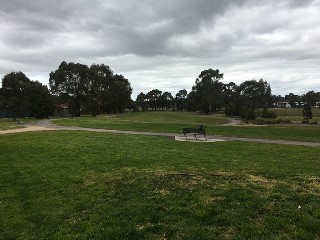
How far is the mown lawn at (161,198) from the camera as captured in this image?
5527mm

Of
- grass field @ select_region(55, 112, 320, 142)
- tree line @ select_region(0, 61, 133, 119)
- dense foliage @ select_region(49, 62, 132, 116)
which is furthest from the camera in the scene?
dense foliage @ select_region(49, 62, 132, 116)

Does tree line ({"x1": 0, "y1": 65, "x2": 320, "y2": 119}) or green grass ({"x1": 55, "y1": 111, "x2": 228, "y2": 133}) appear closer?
green grass ({"x1": 55, "y1": 111, "x2": 228, "y2": 133})

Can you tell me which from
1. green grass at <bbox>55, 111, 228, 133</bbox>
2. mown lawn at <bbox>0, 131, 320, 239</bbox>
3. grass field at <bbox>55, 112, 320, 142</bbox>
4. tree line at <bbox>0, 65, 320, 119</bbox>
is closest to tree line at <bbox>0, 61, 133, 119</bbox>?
tree line at <bbox>0, 65, 320, 119</bbox>

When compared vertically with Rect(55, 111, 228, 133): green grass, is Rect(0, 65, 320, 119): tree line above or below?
above

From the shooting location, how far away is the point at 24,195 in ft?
26.3

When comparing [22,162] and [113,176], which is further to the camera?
[22,162]

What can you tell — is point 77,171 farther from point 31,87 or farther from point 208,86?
point 208,86

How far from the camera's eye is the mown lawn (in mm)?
5527

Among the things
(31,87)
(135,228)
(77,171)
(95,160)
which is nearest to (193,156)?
(95,160)

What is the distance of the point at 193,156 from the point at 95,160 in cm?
348

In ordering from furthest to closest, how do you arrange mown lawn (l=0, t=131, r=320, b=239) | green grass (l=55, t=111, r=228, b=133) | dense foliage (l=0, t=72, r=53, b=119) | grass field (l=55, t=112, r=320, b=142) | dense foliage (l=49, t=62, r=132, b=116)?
dense foliage (l=49, t=62, r=132, b=116)
dense foliage (l=0, t=72, r=53, b=119)
green grass (l=55, t=111, r=228, b=133)
grass field (l=55, t=112, r=320, b=142)
mown lawn (l=0, t=131, r=320, b=239)

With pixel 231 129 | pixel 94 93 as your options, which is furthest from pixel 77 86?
pixel 231 129

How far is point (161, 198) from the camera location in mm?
7066

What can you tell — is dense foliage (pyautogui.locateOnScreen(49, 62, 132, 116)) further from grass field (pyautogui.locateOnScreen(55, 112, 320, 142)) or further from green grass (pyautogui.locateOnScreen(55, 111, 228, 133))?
grass field (pyautogui.locateOnScreen(55, 112, 320, 142))
